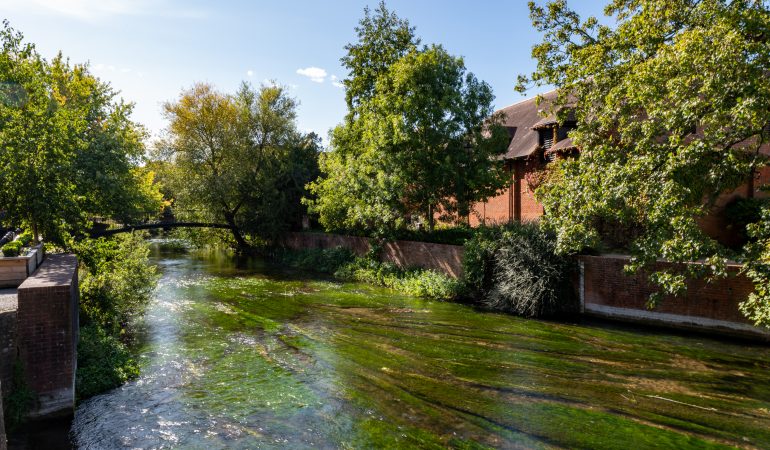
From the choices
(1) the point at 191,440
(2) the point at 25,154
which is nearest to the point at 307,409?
(1) the point at 191,440

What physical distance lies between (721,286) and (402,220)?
1243cm

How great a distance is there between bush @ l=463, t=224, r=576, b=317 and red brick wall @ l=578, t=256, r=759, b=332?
2.37 ft

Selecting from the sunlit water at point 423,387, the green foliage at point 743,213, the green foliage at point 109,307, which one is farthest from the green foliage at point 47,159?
the green foliage at point 743,213

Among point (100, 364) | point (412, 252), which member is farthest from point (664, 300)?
point (100, 364)

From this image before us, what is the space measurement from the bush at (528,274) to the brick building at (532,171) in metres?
2.79

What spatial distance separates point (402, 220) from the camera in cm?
2202

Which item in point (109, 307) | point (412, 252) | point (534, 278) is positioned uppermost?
point (412, 252)

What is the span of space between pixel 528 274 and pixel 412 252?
800 cm

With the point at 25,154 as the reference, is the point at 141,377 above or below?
below

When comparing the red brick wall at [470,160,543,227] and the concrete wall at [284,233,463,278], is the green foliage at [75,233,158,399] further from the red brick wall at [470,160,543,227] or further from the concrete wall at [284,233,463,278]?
the red brick wall at [470,160,543,227]

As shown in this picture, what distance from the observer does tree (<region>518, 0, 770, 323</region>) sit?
9875mm

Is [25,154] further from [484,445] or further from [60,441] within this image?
[484,445]

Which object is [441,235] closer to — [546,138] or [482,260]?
[482,260]

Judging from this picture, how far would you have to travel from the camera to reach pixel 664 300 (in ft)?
49.1
